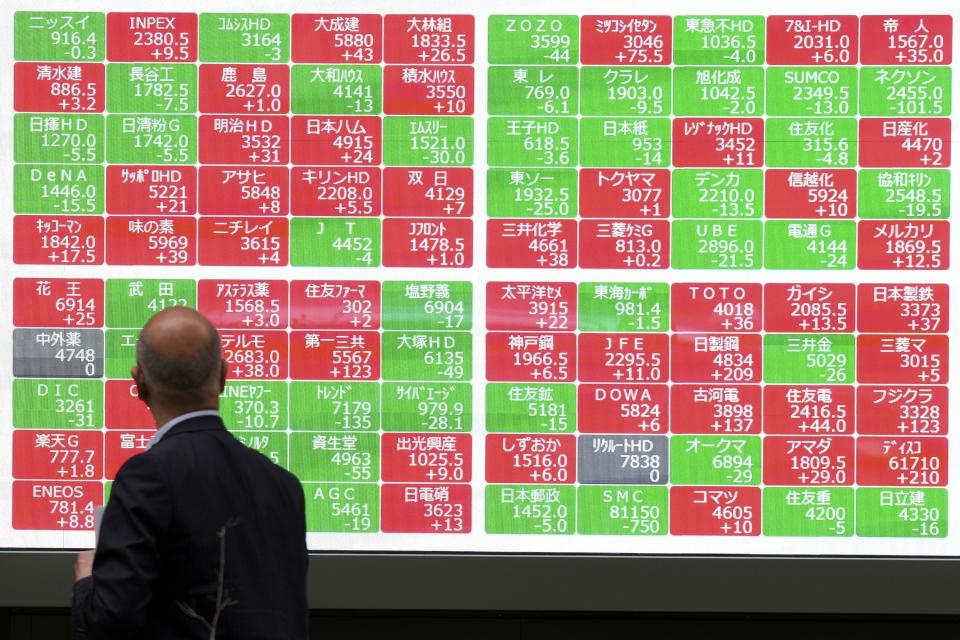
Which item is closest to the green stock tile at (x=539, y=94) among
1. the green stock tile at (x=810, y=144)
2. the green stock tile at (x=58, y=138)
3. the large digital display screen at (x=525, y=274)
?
the large digital display screen at (x=525, y=274)

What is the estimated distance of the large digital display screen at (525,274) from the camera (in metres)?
3.28

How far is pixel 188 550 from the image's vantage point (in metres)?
1.92

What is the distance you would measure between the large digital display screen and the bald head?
1244mm

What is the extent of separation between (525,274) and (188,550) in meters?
1.61

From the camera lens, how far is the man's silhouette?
6.19 feet

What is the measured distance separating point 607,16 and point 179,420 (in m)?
1.93

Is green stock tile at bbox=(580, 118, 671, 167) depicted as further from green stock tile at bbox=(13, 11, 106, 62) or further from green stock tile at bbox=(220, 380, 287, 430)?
green stock tile at bbox=(13, 11, 106, 62)

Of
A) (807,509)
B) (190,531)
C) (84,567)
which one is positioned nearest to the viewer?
(190,531)

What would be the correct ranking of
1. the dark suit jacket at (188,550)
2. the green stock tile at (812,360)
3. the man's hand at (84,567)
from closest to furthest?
the dark suit jacket at (188,550) → the man's hand at (84,567) → the green stock tile at (812,360)

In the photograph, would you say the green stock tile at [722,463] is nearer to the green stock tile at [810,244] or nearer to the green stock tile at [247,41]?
the green stock tile at [810,244]

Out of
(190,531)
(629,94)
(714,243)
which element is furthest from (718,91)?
(190,531)

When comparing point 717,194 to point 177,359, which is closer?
point 177,359

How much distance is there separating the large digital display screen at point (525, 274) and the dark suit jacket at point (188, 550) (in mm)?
1294

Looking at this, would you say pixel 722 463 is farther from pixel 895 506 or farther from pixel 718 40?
pixel 718 40
